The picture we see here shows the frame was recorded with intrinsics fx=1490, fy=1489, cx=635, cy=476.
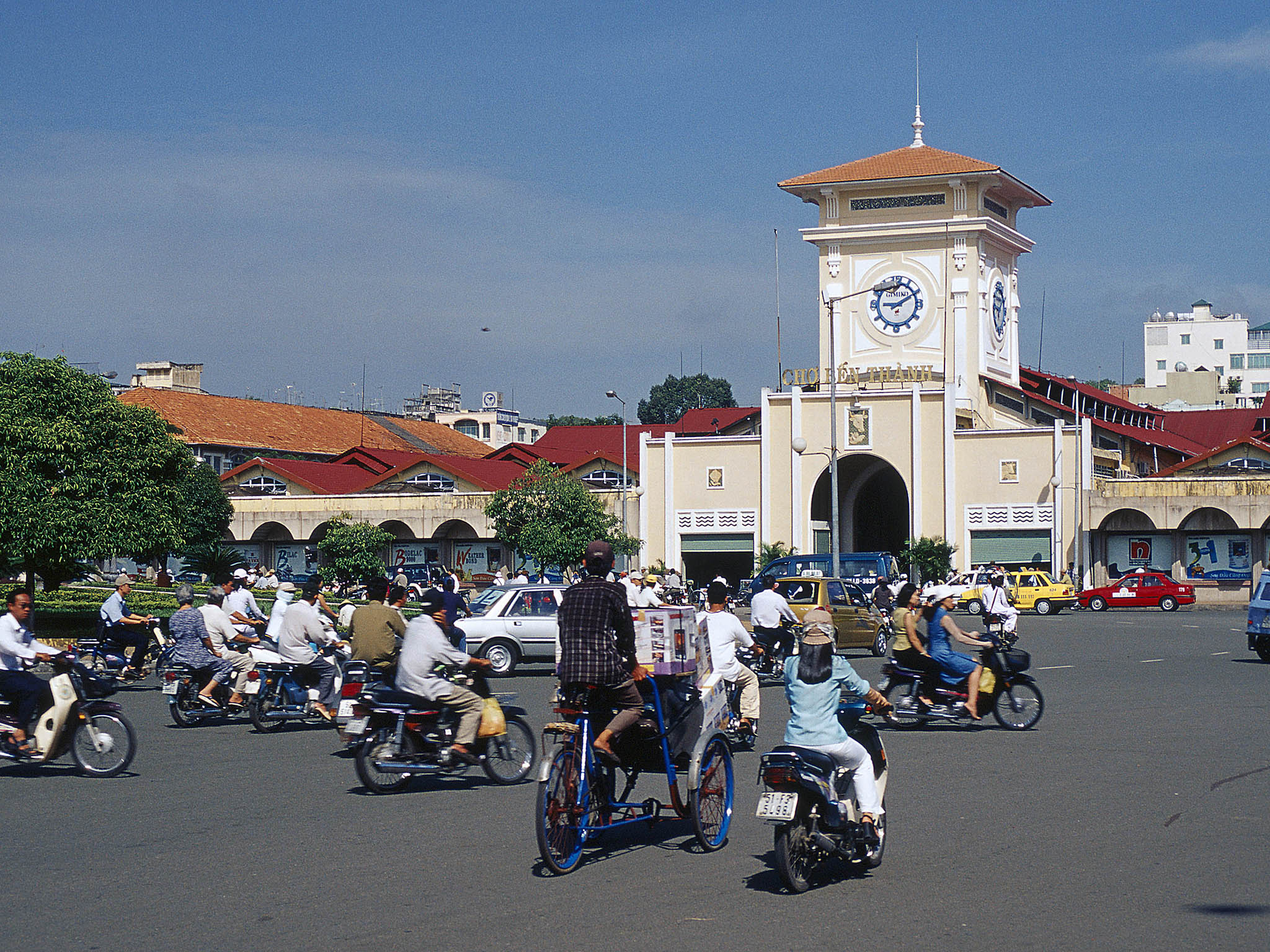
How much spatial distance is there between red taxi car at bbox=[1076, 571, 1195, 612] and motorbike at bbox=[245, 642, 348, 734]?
132 ft

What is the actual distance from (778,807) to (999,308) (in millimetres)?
67771

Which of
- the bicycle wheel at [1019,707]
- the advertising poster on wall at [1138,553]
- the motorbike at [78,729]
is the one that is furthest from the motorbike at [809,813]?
the advertising poster on wall at [1138,553]

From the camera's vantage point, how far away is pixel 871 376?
68562 mm

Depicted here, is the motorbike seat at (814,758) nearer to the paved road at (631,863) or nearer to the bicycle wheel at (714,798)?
the paved road at (631,863)

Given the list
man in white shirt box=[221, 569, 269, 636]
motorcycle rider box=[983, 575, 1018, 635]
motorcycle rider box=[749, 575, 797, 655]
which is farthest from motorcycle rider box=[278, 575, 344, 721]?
motorcycle rider box=[983, 575, 1018, 635]

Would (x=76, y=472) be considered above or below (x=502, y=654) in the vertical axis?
above

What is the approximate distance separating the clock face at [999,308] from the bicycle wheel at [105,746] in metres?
63.0

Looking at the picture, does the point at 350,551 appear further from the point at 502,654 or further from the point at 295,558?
the point at 502,654

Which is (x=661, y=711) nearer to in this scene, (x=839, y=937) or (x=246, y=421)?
(x=839, y=937)

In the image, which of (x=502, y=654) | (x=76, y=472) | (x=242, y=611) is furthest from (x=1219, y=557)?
(x=242, y=611)

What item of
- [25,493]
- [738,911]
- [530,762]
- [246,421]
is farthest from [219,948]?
[246,421]

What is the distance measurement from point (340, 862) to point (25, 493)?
24427 mm

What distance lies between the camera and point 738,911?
25.6 ft

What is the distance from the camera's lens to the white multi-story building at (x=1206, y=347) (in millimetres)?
139625
